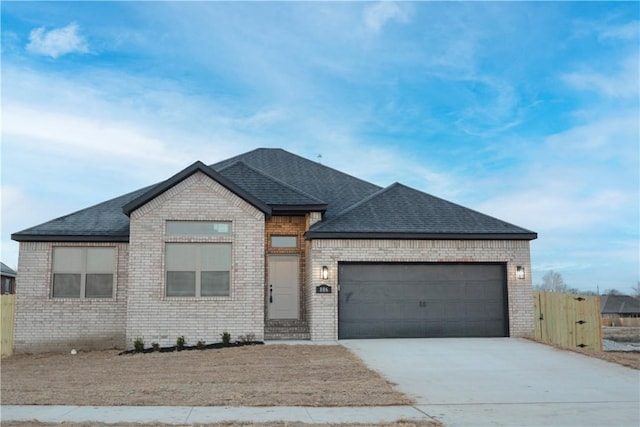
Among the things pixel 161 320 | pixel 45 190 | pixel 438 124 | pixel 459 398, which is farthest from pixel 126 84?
pixel 459 398

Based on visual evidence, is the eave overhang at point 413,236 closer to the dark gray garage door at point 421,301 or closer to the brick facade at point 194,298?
the brick facade at point 194,298

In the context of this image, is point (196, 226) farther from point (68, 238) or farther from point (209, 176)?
point (68, 238)

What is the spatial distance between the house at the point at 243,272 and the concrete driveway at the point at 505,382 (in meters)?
1.31

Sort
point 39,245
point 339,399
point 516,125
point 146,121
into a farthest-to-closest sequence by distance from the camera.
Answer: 1. point 516,125
2. point 146,121
3. point 39,245
4. point 339,399

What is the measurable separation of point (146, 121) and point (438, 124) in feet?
38.3

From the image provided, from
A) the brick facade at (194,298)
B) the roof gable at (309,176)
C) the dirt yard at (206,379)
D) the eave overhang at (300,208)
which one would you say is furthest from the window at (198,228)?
the roof gable at (309,176)

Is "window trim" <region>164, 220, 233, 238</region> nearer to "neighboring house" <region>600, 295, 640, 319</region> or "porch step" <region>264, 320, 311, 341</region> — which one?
"porch step" <region>264, 320, 311, 341</region>

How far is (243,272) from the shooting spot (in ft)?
52.6

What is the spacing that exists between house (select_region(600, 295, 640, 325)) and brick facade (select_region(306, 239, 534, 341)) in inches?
2110

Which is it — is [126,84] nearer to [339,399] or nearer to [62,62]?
[62,62]

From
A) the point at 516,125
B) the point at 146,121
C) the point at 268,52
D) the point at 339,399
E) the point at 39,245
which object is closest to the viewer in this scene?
the point at 339,399

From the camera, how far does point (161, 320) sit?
15.7 metres

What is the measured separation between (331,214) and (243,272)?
364cm

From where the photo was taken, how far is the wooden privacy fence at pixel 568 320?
1734 cm
